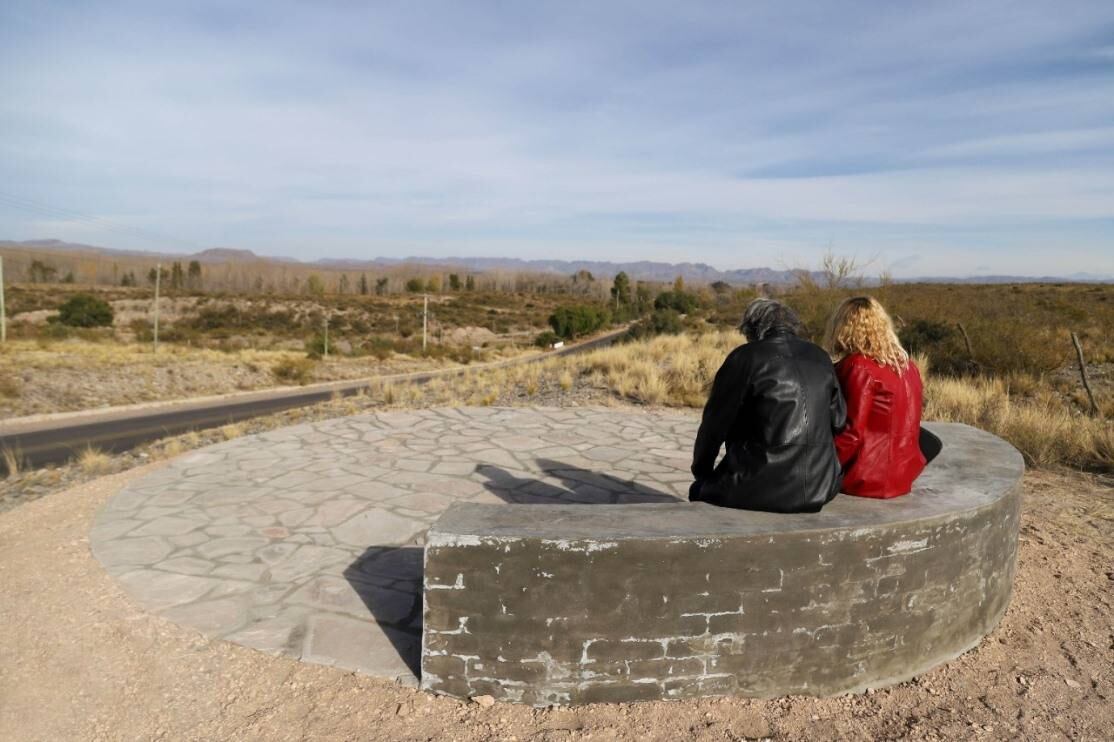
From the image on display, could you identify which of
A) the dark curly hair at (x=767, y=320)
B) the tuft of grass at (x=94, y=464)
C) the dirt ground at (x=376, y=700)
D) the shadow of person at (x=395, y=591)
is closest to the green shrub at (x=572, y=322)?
the tuft of grass at (x=94, y=464)

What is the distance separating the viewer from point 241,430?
9.98m

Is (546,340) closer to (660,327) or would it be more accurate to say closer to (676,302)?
(676,302)

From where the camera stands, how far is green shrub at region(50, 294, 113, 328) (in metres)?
38.6

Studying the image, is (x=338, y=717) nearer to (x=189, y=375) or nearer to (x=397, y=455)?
(x=397, y=455)

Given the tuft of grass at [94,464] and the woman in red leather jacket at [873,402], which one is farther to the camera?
the tuft of grass at [94,464]

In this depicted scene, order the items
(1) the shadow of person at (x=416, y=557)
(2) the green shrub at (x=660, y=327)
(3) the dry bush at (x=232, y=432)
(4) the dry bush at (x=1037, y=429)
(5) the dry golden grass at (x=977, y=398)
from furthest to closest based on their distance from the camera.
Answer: (2) the green shrub at (x=660, y=327) → (3) the dry bush at (x=232, y=432) → (5) the dry golden grass at (x=977, y=398) → (4) the dry bush at (x=1037, y=429) → (1) the shadow of person at (x=416, y=557)

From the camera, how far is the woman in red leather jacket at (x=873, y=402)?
3.30m

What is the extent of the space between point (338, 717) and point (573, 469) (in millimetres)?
3546

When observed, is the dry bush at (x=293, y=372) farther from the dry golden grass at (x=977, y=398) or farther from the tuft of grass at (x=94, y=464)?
the tuft of grass at (x=94, y=464)

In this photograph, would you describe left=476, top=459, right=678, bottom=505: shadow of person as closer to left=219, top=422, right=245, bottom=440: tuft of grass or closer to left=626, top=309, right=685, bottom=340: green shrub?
left=219, top=422, right=245, bottom=440: tuft of grass

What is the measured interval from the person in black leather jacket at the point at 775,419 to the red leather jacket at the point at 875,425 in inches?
8.3

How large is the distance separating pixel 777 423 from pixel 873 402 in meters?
0.69

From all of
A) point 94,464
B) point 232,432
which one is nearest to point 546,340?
point 232,432

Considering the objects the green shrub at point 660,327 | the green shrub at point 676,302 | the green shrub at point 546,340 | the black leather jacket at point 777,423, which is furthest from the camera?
the green shrub at point 676,302
